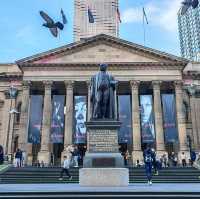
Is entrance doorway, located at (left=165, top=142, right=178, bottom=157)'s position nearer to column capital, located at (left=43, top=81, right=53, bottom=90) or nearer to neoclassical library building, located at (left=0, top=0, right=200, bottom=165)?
neoclassical library building, located at (left=0, top=0, right=200, bottom=165)

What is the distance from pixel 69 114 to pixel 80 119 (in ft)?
7.56

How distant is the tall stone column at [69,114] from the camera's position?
131 feet

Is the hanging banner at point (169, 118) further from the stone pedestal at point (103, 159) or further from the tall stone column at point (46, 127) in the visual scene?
the stone pedestal at point (103, 159)

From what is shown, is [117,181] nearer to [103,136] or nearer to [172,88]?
[103,136]

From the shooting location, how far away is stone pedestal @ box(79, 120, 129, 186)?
47.2 ft

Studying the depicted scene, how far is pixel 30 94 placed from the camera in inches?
1713

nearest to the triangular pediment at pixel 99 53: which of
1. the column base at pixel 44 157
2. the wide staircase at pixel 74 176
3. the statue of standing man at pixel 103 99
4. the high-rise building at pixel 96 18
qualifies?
the column base at pixel 44 157

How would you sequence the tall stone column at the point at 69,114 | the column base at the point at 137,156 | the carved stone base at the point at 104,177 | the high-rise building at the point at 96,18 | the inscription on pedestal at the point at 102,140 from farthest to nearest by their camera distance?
1. the high-rise building at the point at 96,18
2. the tall stone column at the point at 69,114
3. the column base at the point at 137,156
4. the inscription on pedestal at the point at 102,140
5. the carved stone base at the point at 104,177

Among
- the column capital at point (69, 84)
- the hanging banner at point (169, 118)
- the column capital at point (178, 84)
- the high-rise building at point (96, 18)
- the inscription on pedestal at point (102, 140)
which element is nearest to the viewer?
the inscription on pedestal at point (102, 140)

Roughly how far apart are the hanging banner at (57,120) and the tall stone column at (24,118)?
136 inches

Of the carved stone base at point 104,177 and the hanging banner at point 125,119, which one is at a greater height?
the hanging banner at point 125,119

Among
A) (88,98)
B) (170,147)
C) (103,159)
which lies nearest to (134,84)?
(88,98)

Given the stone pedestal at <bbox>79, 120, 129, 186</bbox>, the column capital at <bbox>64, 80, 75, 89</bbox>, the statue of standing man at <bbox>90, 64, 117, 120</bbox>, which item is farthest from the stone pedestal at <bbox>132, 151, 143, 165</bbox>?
the stone pedestal at <bbox>79, 120, 129, 186</bbox>
